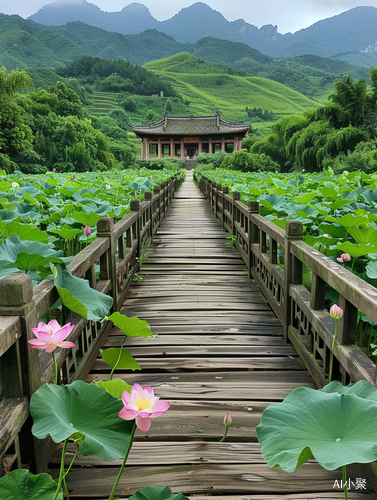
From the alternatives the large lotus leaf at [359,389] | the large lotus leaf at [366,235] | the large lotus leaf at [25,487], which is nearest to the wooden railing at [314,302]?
the large lotus leaf at [366,235]

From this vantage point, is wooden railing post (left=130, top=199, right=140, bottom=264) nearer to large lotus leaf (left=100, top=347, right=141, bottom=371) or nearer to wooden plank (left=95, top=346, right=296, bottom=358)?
wooden plank (left=95, top=346, right=296, bottom=358)

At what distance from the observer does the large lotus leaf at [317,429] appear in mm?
834

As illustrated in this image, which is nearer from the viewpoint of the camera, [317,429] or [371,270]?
[317,429]

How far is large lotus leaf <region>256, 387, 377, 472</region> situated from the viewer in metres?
0.83

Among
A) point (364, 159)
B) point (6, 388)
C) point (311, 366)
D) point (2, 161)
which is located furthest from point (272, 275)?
point (2, 161)

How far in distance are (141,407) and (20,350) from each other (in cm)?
56

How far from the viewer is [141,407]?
0.87m

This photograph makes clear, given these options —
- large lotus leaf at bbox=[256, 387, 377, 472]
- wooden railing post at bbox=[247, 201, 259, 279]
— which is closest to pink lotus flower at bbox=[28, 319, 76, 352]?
large lotus leaf at bbox=[256, 387, 377, 472]

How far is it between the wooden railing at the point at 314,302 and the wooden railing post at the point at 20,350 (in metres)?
1.02

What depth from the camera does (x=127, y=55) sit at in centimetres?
14250

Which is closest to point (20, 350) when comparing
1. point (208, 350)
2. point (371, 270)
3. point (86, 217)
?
point (371, 270)

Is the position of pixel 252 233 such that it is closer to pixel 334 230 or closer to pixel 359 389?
pixel 334 230

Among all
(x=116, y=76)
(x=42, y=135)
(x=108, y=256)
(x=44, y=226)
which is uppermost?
(x=116, y=76)

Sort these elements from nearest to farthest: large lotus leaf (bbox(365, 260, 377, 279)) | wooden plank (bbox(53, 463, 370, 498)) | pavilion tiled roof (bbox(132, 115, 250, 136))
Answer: wooden plank (bbox(53, 463, 370, 498)), large lotus leaf (bbox(365, 260, 377, 279)), pavilion tiled roof (bbox(132, 115, 250, 136))
